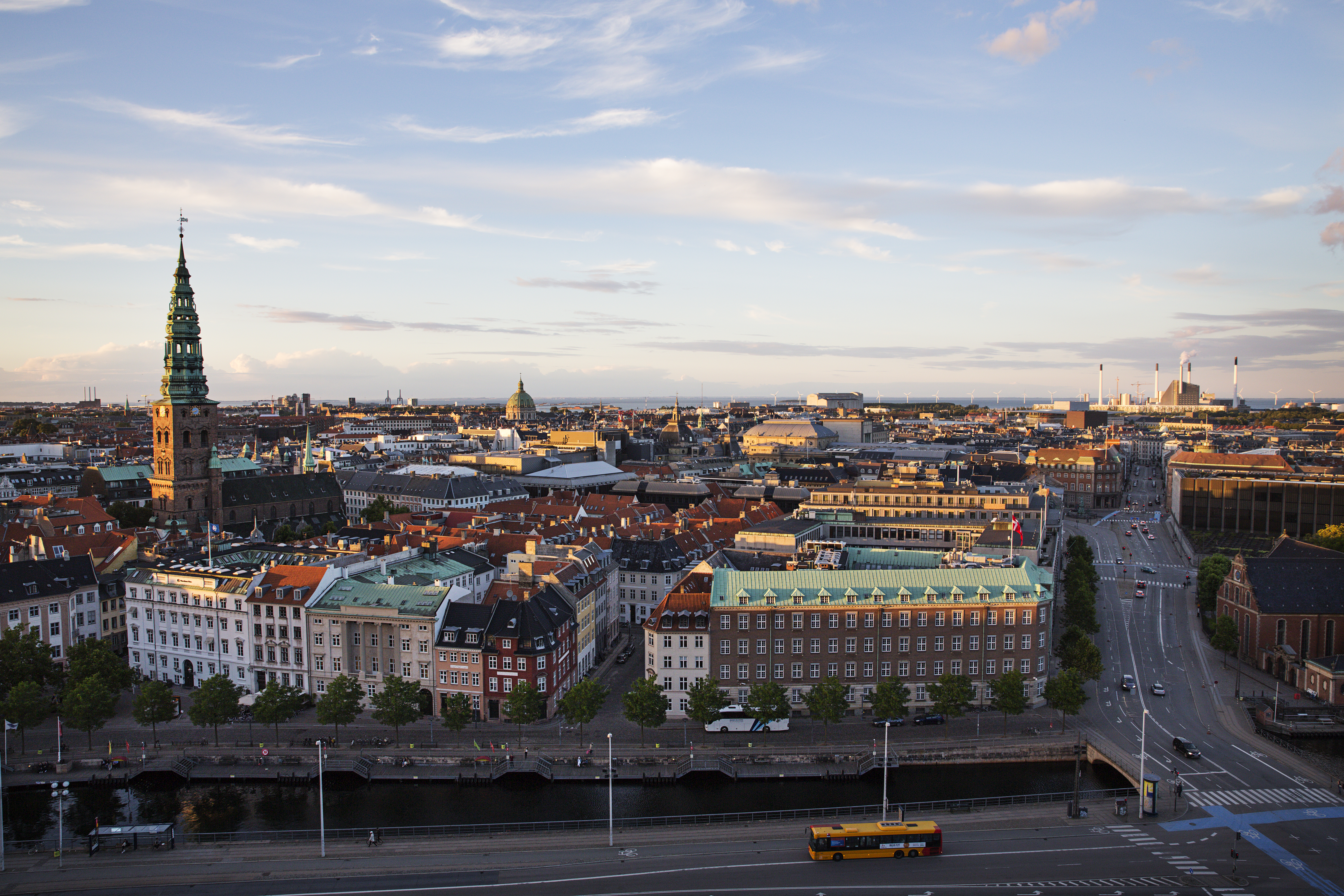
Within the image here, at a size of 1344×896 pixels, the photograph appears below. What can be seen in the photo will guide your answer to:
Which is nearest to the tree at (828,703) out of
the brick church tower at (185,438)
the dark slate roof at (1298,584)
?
the dark slate roof at (1298,584)

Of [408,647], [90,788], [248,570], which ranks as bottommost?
[90,788]

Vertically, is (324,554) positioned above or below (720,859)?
above

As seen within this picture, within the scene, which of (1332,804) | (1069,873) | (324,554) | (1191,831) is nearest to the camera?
(1069,873)

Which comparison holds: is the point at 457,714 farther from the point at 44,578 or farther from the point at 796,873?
the point at 44,578

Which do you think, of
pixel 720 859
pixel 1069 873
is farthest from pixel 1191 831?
pixel 720 859

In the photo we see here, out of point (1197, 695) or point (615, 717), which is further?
point (1197, 695)

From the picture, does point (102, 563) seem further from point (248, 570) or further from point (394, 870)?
point (394, 870)
